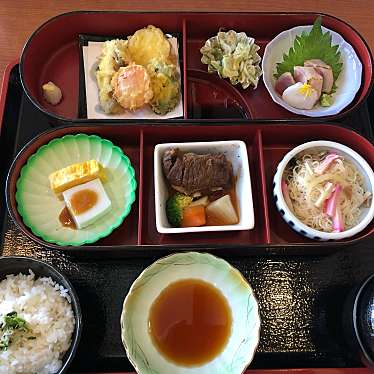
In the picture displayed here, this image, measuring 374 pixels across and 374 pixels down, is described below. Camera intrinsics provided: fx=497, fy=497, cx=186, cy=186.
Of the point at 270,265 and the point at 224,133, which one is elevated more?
the point at 224,133

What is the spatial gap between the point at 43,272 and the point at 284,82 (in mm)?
1270

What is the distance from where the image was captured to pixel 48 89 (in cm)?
215

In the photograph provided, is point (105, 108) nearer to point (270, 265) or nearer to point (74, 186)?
point (74, 186)

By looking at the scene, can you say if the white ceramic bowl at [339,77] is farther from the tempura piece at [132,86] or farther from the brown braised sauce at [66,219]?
the brown braised sauce at [66,219]

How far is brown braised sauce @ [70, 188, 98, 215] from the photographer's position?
1880 millimetres

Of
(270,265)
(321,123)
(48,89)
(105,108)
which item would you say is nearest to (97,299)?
(270,265)

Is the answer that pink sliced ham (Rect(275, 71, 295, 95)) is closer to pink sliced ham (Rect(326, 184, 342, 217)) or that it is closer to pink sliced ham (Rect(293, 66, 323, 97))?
pink sliced ham (Rect(293, 66, 323, 97))

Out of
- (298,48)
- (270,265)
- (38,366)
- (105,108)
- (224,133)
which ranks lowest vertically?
(38,366)

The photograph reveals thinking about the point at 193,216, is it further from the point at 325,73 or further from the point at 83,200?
the point at 325,73

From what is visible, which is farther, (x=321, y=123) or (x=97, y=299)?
(x=321, y=123)

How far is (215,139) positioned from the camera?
6.72ft

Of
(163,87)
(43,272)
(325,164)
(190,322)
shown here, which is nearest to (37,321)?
(43,272)

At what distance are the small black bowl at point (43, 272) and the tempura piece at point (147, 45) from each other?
993 millimetres

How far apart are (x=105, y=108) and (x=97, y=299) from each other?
0.81 meters
